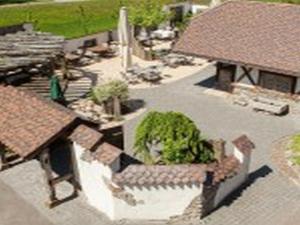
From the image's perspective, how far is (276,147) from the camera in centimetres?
2038

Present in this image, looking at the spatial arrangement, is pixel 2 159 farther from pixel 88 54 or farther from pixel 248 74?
pixel 88 54

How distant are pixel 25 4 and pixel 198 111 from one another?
101 feet

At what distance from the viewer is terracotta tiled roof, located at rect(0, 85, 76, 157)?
15305 millimetres

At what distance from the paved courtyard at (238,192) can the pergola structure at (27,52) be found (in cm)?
477

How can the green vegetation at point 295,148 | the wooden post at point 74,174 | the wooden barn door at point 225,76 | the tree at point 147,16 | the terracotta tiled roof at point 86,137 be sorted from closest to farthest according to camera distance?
the terracotta tiled roof at point 86,137
the wooden post at point 74,174
the green vegetation at point 295,148
the wooden barn door at point 225,76
the tree at point 147,16

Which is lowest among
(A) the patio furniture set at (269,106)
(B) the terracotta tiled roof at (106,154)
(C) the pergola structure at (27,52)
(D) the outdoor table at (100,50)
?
(A) the patio furniture set at (269,106)

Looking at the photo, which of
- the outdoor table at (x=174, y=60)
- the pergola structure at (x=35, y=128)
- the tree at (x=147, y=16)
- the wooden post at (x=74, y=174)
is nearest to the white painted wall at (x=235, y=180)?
the wooden post at (x=74, y=174)

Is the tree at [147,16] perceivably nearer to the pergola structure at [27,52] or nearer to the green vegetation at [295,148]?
the pergola structure at [27,52]

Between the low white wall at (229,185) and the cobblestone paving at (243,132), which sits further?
the low white wall at (229,185)

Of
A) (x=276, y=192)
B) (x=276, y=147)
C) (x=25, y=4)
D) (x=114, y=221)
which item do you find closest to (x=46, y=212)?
(x=114, y=221)

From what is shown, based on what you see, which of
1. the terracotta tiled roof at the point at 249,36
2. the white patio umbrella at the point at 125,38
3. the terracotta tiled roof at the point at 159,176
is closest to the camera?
the terracotta tiled roof at the point at 159,176

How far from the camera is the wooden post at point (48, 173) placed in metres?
15.7

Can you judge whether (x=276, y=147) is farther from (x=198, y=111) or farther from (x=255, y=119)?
(x=198, y=111)

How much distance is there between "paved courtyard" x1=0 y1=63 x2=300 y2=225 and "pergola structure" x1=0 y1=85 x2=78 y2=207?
100cm
